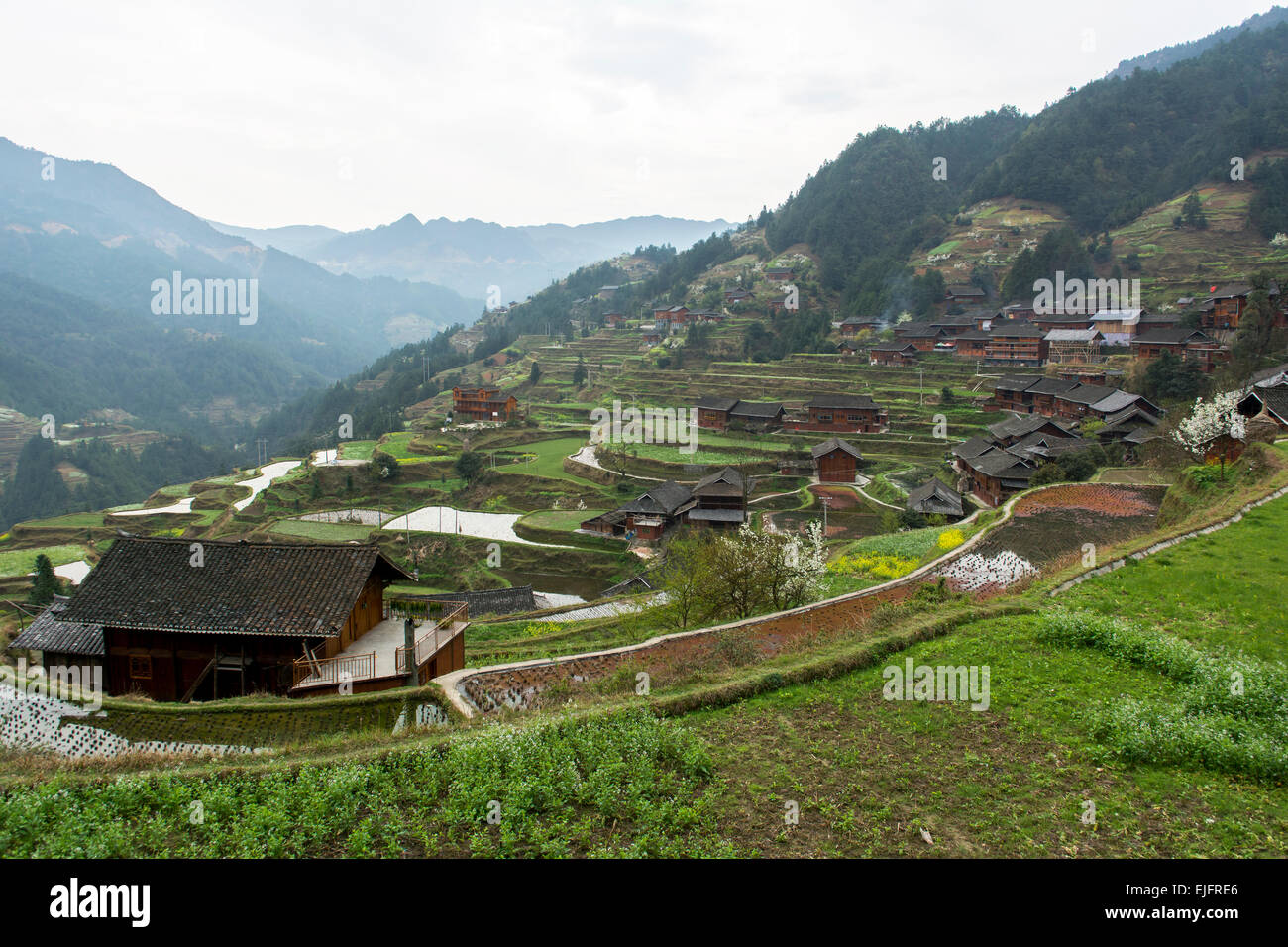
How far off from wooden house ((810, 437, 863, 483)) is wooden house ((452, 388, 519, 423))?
28.8m

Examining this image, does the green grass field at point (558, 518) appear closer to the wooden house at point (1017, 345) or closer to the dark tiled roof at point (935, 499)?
the dark tiled roof at point (935, 499)

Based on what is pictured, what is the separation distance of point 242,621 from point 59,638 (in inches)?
220

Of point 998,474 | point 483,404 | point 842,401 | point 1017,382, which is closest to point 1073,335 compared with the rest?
point 1017,382

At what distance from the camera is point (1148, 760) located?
614cm

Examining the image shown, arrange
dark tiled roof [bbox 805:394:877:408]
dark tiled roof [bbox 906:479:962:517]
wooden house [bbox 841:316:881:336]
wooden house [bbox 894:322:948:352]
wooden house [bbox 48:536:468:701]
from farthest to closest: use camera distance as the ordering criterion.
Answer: wooden house [bbox 841:316:881:336], wooden house [bbox 894:322:948:352], dark tiled roof [bbox 805:394:877:408], dark tiled roof [bbox 906:479:962:517], wooden house [bbox 48:536:468:701]

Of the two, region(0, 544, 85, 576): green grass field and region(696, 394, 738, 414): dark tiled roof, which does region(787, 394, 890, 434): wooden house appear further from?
region(0, 544, 85, 576): green grass field

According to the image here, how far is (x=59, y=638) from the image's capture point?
12992 millimetres

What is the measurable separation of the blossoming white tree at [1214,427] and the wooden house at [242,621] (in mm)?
17385

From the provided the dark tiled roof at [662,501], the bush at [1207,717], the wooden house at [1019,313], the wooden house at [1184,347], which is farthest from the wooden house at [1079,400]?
the bush at [1207,717]

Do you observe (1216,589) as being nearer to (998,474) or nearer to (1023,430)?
(998,474)

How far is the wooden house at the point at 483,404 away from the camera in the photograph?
59.9 metres

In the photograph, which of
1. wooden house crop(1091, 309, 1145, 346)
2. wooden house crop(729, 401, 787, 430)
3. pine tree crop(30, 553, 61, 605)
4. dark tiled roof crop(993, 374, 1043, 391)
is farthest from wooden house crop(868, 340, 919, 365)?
pine tree crop(30, 553, 61, 605)

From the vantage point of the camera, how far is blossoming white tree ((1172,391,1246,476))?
687 inches
